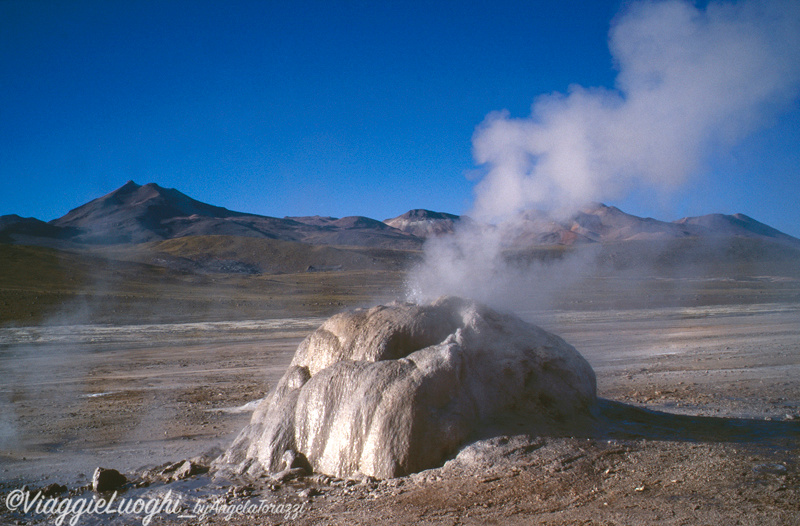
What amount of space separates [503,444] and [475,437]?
12.5 inches

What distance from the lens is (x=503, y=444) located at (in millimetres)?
5742

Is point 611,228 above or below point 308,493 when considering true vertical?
above

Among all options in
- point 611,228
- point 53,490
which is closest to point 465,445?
point 53,490

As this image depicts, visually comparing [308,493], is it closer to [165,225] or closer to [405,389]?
[405,389]

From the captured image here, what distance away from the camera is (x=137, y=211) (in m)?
157

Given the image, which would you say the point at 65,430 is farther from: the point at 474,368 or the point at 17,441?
the point at 474,368

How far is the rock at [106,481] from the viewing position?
6457 mm

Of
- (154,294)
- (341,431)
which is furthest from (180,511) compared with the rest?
(154,294)

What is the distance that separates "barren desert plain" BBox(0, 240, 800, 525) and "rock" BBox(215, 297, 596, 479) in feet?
0.95

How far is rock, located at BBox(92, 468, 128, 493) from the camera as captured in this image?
21.2 feet

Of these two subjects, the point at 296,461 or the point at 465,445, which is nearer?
the point at 465,445

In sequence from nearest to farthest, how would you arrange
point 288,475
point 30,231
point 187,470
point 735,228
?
point 288,475
point 187,470
point 735,228
point 30,231

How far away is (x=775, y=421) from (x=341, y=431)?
5993mm

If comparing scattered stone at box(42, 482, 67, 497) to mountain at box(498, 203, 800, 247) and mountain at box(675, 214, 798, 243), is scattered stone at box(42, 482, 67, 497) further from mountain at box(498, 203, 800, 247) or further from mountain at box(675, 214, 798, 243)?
mountain at box(675, 214, 798, 243)
